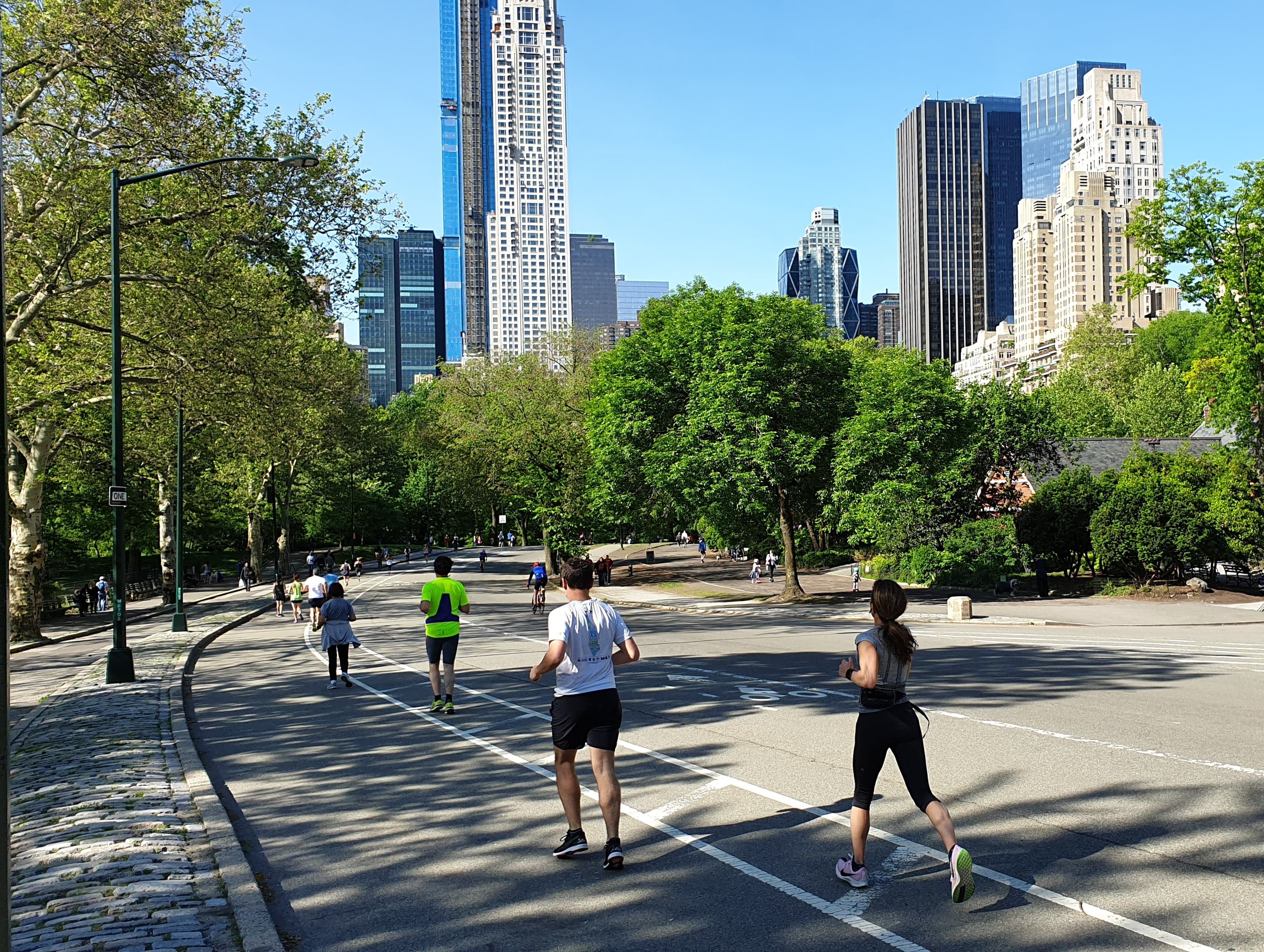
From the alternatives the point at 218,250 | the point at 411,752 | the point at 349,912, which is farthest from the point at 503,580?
the point at 349,912

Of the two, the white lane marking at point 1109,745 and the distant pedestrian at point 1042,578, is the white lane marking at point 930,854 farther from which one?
the distant pedestrian at point 1042,578

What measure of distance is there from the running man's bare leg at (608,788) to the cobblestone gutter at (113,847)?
6.71 feet

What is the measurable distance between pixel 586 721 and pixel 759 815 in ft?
6.32

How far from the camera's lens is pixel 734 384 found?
33.2 m

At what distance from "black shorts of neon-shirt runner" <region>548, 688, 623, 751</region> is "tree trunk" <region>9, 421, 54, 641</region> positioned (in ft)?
85.4

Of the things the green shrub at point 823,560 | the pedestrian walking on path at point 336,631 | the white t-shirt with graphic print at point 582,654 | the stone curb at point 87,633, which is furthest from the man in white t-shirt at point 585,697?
the green shrub at point 823,560

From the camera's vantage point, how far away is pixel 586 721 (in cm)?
618

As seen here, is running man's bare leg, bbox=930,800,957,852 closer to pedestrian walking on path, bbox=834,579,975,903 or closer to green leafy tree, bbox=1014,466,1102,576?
pedestrian walking on path, bbox=834,579,975,903

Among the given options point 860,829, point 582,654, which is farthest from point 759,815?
point 582,654

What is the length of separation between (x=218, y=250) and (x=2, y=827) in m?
23.2

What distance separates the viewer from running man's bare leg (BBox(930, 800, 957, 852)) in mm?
5477

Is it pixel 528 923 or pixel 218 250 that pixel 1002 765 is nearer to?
pixel 528 923

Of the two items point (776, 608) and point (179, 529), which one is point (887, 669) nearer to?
point (776, 608)

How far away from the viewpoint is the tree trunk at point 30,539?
27.7 metres
